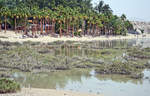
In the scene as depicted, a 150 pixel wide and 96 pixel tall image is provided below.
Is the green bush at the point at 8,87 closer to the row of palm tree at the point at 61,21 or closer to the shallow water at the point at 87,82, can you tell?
the shallow water at the point at 87,82

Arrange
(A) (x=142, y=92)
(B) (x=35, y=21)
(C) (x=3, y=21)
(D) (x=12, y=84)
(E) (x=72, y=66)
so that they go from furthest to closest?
(B) (x=35, y=21)
(C) (x=3, y=21)
(E) (x=72, y=66)
(A) (x=142, y=92)
(D) (x=12, y=84)

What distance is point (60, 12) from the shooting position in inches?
3108

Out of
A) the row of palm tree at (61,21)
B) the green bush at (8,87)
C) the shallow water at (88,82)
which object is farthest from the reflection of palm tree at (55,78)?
the row of palm tree at (61,21)

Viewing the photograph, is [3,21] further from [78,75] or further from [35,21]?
[78,75]

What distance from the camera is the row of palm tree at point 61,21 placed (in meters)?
67.7

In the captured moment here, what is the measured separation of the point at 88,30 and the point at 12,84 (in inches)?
2875

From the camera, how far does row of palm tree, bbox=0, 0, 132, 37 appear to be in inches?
2665

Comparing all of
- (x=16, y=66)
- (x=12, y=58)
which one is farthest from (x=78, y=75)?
(x=12, y=58)

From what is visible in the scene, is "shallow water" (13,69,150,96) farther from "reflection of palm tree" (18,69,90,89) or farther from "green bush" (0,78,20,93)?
"green bush" (0,78,20,93)

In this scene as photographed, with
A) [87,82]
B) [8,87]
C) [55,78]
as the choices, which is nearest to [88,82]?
[87,82]

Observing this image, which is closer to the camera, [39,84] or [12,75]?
[39,84]

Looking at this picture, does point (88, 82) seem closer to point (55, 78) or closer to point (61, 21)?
point (55, 78)

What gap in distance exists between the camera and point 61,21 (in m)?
76.0

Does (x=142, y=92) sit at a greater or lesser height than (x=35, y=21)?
lesser
